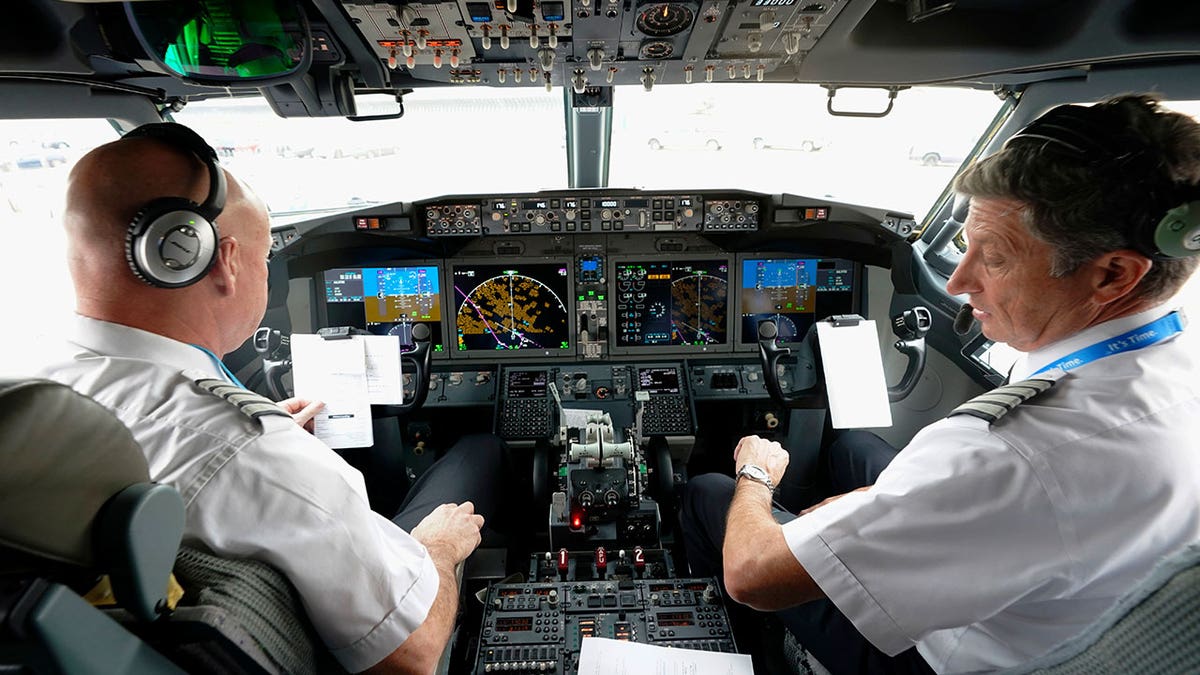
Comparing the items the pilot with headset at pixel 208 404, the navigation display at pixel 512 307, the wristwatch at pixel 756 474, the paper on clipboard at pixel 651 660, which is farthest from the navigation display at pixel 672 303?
the pilot with headset at pixel 208 404

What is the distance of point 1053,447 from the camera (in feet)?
3.01

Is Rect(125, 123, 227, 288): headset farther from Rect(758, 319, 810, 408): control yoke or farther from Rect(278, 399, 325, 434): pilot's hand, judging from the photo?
Rect(758, 319, 810, 408): control yoke

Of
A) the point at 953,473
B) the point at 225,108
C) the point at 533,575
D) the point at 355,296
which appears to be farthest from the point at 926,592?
the point at 225,108

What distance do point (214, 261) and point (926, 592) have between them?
135 centimetres

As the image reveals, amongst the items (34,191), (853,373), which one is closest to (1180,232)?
(853,373)

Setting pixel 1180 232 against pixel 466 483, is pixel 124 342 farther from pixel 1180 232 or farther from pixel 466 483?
pixel 1180 232

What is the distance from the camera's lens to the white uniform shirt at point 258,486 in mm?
813

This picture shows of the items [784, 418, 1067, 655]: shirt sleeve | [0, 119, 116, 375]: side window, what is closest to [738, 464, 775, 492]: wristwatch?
[784, 418, 1067, 655]: shirt sleeve

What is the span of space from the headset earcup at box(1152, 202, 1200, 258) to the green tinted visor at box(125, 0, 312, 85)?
5.64 feet

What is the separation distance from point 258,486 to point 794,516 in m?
1.44

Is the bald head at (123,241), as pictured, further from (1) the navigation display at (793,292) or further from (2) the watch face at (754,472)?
(1) the navigation display at (793,292)

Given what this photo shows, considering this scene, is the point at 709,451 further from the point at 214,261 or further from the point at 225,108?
the point at 225,108

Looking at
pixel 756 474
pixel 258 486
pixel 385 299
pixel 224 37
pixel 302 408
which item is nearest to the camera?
pixel 258 486

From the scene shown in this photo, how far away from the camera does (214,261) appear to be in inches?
40.8
